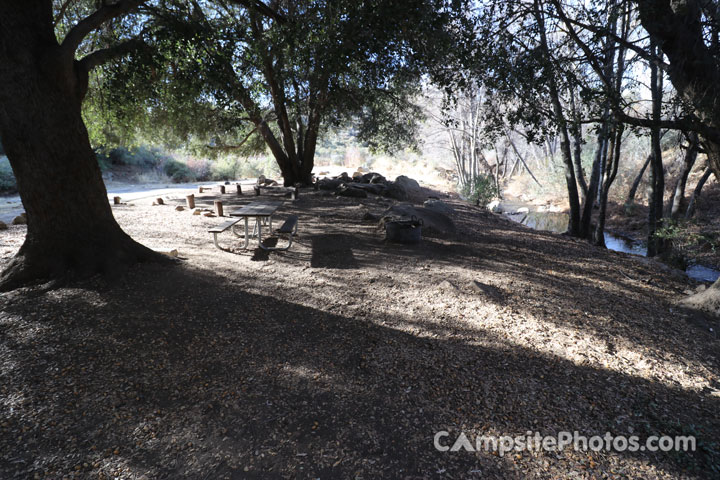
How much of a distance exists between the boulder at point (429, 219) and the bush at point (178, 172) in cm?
1643

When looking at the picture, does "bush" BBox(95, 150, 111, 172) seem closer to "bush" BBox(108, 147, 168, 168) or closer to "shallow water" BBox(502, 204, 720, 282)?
"bush" BBox(108, 147, 168, 168)

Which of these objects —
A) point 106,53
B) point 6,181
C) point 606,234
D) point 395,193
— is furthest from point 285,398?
point 6,181

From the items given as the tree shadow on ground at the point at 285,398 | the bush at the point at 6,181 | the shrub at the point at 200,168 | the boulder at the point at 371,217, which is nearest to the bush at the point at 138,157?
the shrub at the point at 200,168

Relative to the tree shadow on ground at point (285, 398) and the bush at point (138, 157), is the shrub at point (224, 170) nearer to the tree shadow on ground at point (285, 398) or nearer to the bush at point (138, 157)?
the bush at point (138, 157)

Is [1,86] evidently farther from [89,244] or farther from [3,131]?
[89,244]

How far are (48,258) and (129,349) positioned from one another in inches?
71.7

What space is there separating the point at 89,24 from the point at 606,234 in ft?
51.0

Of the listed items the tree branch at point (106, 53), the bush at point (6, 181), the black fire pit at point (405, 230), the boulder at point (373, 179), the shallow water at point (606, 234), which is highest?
the tree branch at point (106, 53)

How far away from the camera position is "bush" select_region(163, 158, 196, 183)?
19.8m

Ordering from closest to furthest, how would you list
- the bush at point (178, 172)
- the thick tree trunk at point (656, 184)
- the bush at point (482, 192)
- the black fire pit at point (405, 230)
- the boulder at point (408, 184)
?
the black fire pit at point (405, 230), the thick tree trunk at point (656, 184), the bush at point (482, 192), the boulder at point (408, 184), the bush at point (178, 172)

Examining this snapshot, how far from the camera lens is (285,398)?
2.38 metres

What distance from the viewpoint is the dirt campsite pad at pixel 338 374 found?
1.93 meters

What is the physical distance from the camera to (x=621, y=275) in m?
5.39

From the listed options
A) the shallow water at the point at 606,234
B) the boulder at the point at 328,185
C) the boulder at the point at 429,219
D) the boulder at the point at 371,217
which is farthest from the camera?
the boulder at the point at 328,185
